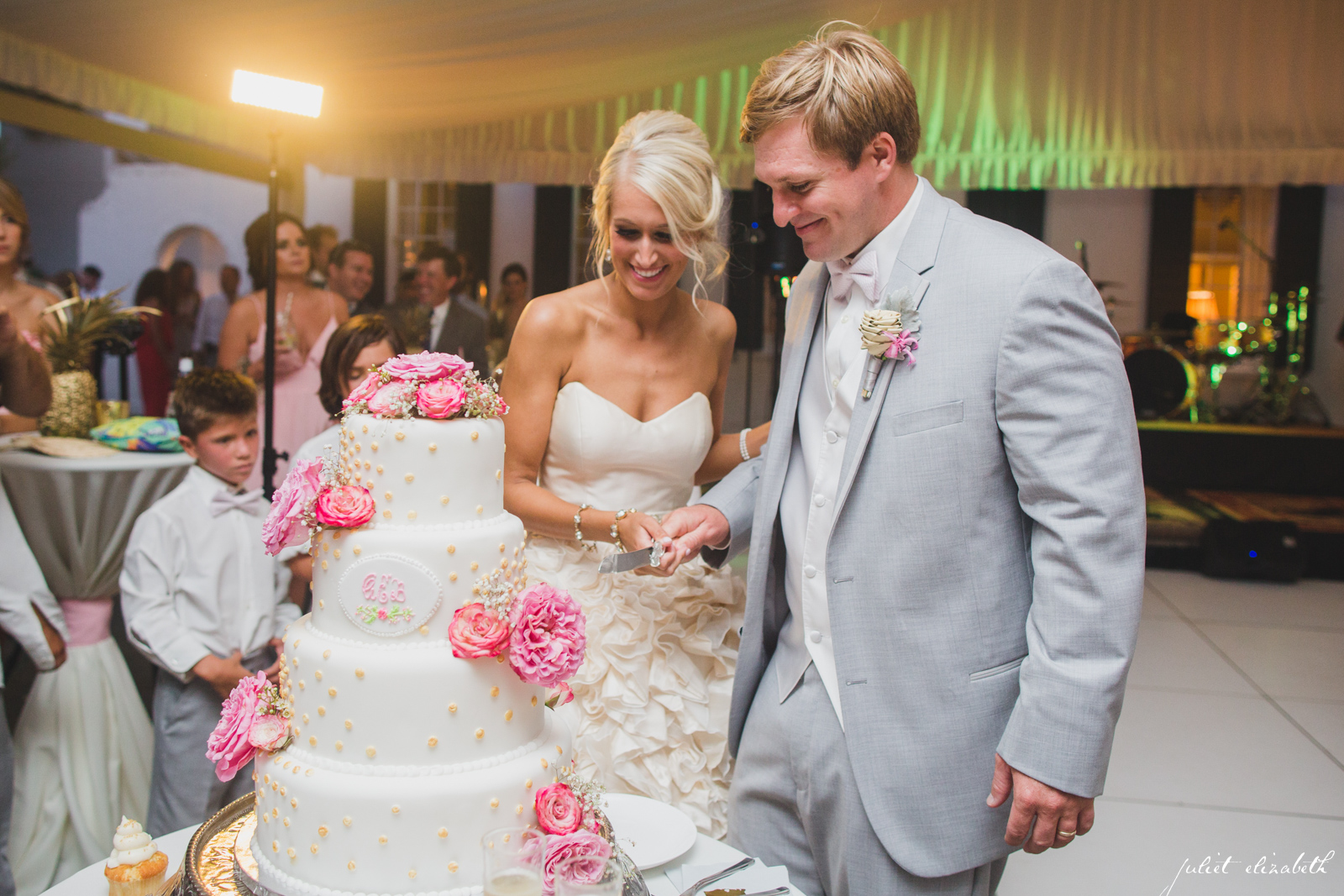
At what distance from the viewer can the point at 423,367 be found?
55.1 inches

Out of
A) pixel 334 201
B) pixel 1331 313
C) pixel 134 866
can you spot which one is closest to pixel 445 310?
pixel 134 866

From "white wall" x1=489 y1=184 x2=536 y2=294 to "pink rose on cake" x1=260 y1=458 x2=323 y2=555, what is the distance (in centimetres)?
1041

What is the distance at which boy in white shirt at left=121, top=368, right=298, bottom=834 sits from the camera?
2576mm

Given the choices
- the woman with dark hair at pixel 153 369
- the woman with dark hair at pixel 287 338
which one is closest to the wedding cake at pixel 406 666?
the woman with dark hair at pixel 287 338

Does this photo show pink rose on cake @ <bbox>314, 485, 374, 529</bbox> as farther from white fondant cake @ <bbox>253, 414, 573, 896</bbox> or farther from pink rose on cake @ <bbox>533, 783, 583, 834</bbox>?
pink rose on cake @ <bbox>533, 783, 583, 834</bbox>

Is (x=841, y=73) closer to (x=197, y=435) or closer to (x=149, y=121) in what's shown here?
(x=197, y=435)

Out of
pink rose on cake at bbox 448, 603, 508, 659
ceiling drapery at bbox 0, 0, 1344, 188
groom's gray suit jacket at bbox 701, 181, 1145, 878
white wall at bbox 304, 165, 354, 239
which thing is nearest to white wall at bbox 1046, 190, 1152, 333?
ceiling drapery at bbox 0, 0, 1344, 188

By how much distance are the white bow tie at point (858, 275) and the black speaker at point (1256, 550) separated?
19.5ft

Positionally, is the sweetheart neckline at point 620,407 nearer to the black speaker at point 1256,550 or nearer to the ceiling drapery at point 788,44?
the ceiling drapery at point 788,44

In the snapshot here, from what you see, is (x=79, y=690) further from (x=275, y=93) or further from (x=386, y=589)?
(x=275, y=93)

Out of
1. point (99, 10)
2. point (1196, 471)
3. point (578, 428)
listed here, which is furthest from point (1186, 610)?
point (99, 10)

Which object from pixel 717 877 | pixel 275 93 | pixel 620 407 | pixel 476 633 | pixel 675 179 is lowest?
pixel 717 877

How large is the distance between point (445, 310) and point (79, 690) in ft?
11.9

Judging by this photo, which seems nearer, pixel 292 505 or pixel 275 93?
pixel 292 505
